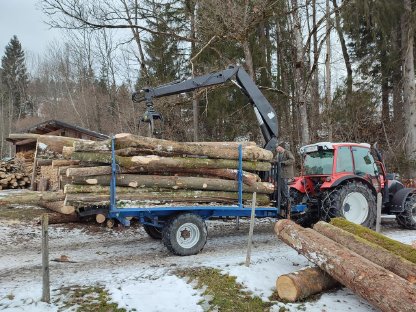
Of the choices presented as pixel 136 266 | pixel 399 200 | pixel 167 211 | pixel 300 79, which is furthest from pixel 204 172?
pixel 300 79

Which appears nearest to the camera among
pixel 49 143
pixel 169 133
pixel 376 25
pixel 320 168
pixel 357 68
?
pixel 49 143

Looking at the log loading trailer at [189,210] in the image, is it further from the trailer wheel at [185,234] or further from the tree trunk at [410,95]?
the tree trunk at [410,95]

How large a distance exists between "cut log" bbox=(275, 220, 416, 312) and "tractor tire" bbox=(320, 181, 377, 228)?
2715 millimetres

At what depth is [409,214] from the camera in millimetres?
10336

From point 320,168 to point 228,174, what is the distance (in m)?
2.85

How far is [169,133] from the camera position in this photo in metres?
24.9

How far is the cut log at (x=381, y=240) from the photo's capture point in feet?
19.2

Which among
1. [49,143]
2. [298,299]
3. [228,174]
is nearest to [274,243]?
[228,174]

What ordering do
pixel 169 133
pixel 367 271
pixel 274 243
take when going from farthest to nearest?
pixel 169 133
pixel 274 243
pixel 367 271

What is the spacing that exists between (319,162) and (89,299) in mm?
6662

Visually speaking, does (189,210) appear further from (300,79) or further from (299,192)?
(300,79)

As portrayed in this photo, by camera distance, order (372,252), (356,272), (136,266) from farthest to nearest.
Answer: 1. (136,266)
2. (372,252)
3. (356,272)

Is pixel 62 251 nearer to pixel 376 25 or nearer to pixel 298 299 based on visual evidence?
pixel 298 299

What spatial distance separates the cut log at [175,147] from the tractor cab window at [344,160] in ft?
6.18
